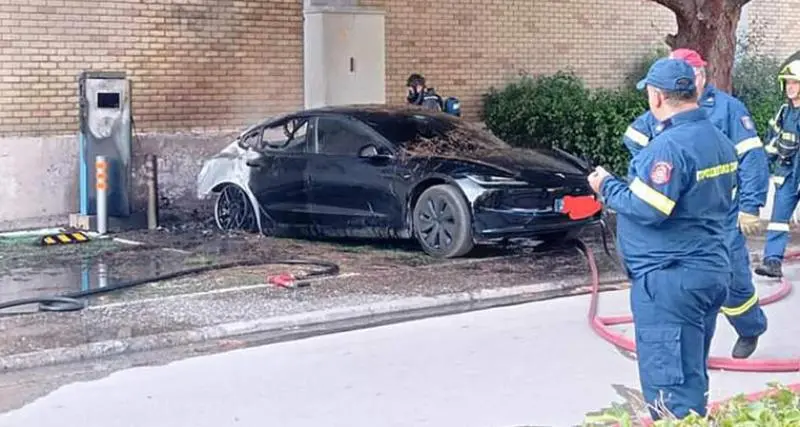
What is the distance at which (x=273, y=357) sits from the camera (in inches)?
300

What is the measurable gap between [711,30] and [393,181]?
4484 millimetres

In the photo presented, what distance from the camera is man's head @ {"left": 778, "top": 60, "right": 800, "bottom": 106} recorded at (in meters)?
8.70

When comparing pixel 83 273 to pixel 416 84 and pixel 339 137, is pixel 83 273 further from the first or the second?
pixel 416 84

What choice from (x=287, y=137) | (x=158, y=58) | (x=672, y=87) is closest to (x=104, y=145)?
(x=158, y=58)

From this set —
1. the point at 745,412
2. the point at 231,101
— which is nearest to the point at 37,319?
the point at 745,412

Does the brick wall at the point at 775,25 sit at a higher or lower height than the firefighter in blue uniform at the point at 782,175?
higher

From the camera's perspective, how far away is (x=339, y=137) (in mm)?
12156

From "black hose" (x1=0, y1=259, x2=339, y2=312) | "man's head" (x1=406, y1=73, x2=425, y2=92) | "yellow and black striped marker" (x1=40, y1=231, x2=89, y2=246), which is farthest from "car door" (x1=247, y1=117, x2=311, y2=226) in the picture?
"man's head" (x1=406, y1=73, x2=425, y2=92)

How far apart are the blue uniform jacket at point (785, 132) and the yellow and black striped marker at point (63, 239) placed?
6.99 metres

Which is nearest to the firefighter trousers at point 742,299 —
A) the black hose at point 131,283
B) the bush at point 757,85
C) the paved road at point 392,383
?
the paved road at point 392,383

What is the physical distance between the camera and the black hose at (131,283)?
8805 millimetres

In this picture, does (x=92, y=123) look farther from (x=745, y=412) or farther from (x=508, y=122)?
(x=745, y=412)

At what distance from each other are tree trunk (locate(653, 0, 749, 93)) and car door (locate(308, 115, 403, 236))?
3.91 meters

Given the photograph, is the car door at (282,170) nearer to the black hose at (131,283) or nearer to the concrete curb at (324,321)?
the black hose at (131,283)
